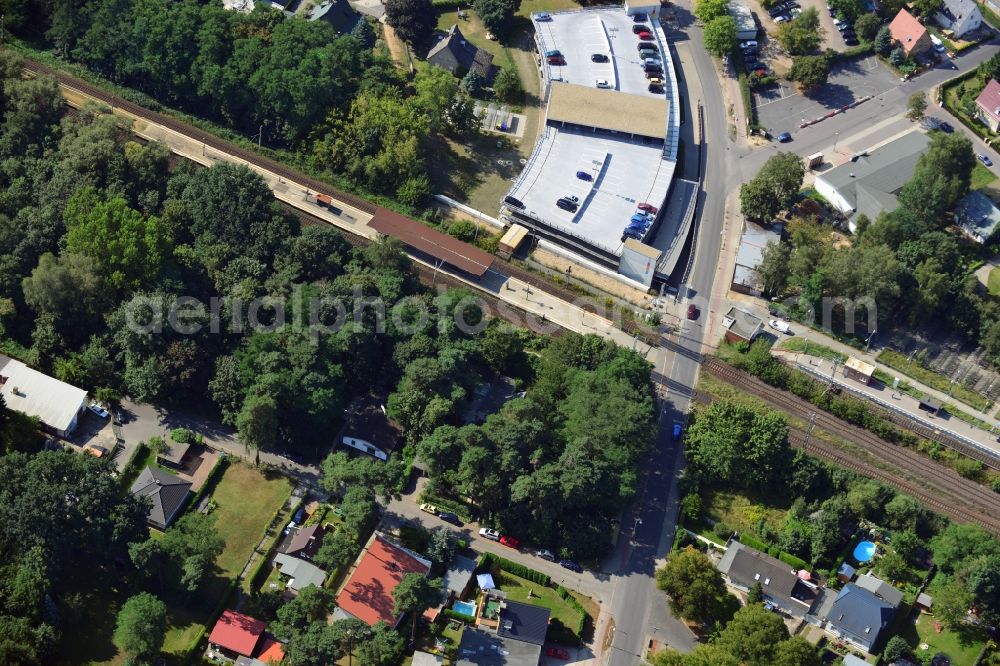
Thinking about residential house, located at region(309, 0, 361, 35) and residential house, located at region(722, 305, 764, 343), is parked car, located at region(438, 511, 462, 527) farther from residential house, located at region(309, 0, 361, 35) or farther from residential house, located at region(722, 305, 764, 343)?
residential house, located at region(309, 0, 361, 35)

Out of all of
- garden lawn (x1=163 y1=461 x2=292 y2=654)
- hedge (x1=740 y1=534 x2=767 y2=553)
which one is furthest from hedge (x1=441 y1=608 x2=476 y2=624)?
hedge (x1=740 y1=534 x2=767 y2=553)

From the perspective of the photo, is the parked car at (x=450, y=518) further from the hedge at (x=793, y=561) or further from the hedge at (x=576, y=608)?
the hedge at (x=793, y=561)

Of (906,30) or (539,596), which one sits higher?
(906,30)

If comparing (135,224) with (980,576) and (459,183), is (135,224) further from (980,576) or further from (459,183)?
(980,576)

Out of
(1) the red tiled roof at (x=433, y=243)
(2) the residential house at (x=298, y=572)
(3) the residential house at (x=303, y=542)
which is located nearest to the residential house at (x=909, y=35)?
(1) the red tiled roof at (x=433, y=243)

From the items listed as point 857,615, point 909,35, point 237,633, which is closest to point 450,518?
point 237,633

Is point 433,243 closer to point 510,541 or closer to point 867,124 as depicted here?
point 510,541

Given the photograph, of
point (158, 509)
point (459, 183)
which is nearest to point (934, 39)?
point (459, 183)
